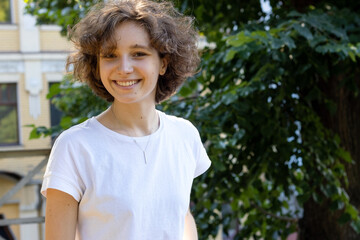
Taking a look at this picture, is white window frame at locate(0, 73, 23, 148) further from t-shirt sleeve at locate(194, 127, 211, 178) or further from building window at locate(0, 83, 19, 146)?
t-shirt sleeve at locate(194, 127, 211, 178)

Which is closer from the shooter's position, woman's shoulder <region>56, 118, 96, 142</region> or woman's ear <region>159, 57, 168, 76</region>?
woman's shoulder <region>56, 118, 96, 142</region>

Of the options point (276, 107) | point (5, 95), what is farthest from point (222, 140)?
point (5, 95)

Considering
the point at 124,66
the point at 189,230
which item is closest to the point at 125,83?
the point at 124,66

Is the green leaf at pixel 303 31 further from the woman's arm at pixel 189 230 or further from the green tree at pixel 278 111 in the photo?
the woman's arm at pixel 189 230

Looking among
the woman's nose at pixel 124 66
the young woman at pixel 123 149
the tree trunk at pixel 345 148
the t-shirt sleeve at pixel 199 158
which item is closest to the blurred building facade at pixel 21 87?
the tree trunk at pixel 345 148

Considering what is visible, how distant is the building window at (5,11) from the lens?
13180 millimetres

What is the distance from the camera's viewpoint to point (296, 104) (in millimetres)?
4055

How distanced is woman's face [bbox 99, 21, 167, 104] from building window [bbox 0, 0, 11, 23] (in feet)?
40.8

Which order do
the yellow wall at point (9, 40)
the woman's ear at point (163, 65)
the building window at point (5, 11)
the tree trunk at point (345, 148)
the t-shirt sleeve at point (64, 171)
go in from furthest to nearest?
the yellow wall at point (9, 40), the building window at point (5, 11), the tree trunk at point (345, 148), the woman's ear at point (163, 65), the t-shirt sleeve at point (64, 171)

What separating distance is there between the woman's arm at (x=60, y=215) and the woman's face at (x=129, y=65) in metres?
0.30

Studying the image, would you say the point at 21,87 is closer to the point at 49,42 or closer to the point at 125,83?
the point at 49,42

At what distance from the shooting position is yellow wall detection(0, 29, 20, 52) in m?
13.5

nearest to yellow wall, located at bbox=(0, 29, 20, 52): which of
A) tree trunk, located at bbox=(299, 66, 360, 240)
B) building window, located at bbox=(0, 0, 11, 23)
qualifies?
building window, located at bbox=(0, 0, 11, 23)

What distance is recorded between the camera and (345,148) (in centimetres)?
464
